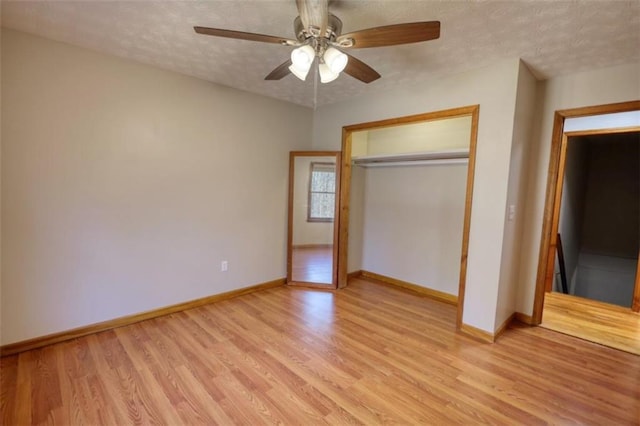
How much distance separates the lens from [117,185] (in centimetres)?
267

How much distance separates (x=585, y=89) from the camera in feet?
8.67

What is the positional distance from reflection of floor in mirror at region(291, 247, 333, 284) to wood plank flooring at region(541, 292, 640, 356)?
8.03 feet

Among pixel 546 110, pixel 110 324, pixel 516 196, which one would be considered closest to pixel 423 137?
pixel 546 110

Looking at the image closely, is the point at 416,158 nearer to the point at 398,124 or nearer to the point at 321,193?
the point at 398,124

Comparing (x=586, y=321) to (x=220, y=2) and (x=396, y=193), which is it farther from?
(x=220, y=2)

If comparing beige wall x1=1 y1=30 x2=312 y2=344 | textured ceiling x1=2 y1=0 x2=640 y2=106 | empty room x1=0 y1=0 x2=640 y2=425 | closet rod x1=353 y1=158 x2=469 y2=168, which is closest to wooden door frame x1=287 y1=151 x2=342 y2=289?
empty room x1=0 y1=0 x2=640 y2=425

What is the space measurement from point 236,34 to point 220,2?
35 centimetres

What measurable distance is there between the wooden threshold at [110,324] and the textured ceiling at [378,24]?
93.1 inches

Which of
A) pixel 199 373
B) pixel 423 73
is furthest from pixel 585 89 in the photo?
pixel 199 373

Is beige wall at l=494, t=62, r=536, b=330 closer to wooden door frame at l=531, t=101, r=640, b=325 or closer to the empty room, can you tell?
the empty room

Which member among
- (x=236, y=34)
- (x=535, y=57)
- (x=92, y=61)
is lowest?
(x=236, y=34)

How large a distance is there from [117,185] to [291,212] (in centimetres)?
199

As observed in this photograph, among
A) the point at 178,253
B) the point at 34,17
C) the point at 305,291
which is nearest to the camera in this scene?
the point at 34,17

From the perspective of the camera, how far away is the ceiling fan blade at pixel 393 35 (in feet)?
4.83
